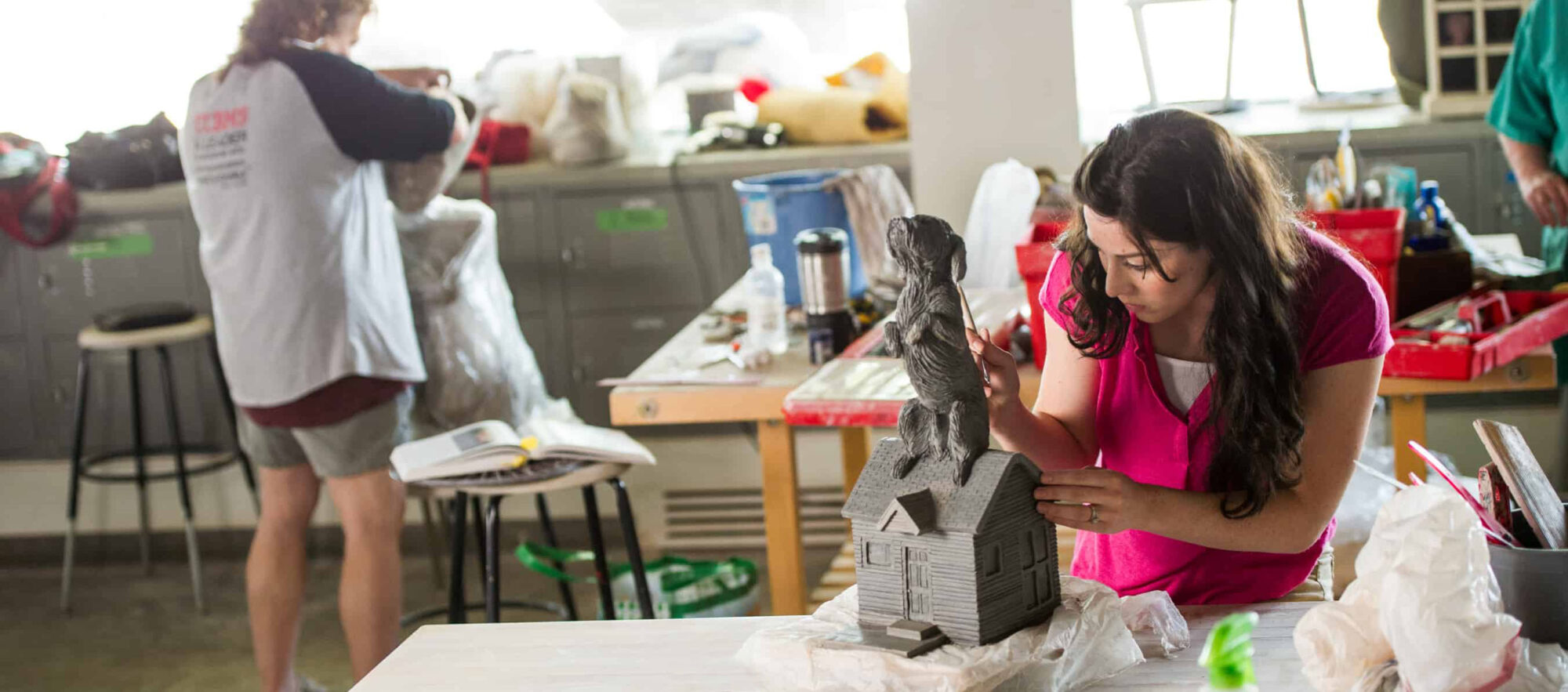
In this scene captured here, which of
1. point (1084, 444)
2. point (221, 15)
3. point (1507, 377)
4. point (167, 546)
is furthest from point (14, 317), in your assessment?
point (1507, 377)

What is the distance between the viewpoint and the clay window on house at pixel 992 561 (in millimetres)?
1263

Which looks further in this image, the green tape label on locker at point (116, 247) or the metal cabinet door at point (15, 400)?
the metal cabinet door at point (15, 400)

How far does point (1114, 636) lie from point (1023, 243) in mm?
1033

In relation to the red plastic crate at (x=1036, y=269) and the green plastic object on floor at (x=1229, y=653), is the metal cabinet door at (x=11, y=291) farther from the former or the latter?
the green plastic object on floor at (x=1229, y=653)

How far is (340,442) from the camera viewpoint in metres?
2.69

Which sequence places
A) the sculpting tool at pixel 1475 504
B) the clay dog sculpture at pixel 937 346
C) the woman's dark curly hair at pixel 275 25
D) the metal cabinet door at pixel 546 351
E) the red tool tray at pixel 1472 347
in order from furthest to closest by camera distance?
the metal cabinet door at pixel 546 351, the woman's dark curly hair at pixel 275 25, the red tool tray at pixel 1472 347, the clay dog sculpture at pixel 937 346, the sculpting tool at pixel 1475 504

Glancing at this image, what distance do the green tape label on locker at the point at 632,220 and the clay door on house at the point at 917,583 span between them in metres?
2.68

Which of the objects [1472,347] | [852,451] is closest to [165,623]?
[852,451]

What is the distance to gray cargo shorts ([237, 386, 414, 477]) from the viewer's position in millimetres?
2689

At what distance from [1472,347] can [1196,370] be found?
80cm

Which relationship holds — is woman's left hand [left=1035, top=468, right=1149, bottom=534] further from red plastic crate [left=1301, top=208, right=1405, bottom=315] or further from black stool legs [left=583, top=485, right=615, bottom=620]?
black stool legs [left=583, top=485, right=615, bottom=620]

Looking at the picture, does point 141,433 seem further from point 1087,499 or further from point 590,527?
point 1087,499

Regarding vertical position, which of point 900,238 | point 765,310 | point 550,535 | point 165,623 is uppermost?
point 900,238

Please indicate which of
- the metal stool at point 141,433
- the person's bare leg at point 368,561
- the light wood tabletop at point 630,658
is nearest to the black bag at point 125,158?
the metal stool at point 141,433
